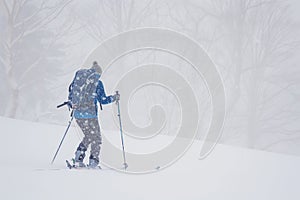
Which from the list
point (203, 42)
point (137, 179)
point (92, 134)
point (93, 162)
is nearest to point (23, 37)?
point (203, 42)

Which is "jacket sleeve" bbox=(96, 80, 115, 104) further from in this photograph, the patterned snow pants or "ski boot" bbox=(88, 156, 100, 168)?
"ski boot" bbox=(88, 156, 100, 168)

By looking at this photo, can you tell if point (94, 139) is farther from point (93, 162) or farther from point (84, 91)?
point (84, 91)

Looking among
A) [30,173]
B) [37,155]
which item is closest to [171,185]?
[30,173]

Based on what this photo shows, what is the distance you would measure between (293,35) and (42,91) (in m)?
20.4

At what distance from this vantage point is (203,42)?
2219 cm

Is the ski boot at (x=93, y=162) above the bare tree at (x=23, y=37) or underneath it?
underneath

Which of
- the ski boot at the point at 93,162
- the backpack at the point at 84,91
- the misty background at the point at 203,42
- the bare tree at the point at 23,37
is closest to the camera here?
the ski boot at the point at 93,162

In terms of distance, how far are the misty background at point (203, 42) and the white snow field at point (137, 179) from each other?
11.3 meters

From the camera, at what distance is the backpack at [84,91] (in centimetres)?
626

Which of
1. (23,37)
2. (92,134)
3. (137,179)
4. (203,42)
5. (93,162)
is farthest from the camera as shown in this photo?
(203,42)

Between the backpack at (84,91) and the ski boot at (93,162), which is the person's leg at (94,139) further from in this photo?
the backpack at (84,91)

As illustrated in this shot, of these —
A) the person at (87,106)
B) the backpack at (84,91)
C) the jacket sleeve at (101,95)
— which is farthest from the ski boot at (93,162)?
the jacket sleeve at (101,95)

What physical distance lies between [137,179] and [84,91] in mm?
2032

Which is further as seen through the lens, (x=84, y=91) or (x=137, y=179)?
(x=84, y=91)
